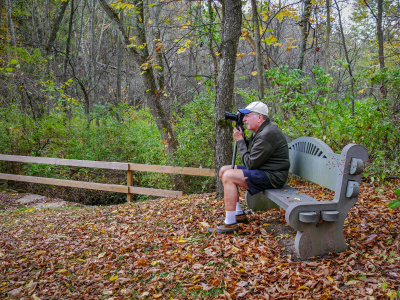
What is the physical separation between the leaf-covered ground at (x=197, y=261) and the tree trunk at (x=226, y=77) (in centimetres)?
92

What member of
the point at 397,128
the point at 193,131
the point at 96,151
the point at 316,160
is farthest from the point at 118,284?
the point at 96,151

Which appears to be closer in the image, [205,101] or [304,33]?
[205,101]

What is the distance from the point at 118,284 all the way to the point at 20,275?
122 centimetres

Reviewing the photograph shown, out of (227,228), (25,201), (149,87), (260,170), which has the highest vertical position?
(149,87)

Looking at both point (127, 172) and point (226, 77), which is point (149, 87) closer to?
point (127, 172)

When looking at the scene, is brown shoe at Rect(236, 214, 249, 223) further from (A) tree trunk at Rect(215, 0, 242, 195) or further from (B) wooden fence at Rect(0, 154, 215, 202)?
(B) wooden fence at Rect(0, 154, 215, 202)

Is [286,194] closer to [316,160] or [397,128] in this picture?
[316,160]

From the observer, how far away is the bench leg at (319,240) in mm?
2848

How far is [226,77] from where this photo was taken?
452 cm

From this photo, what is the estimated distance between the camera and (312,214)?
274cm

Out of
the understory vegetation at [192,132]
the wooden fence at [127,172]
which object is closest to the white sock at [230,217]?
the understory vegetation at [192,132]

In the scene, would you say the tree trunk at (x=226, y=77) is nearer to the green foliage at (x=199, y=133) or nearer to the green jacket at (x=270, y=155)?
the green jacket at (x=270, y=155)

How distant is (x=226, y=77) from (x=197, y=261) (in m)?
2.68

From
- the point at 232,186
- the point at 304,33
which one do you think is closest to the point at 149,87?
the point at 304,33
